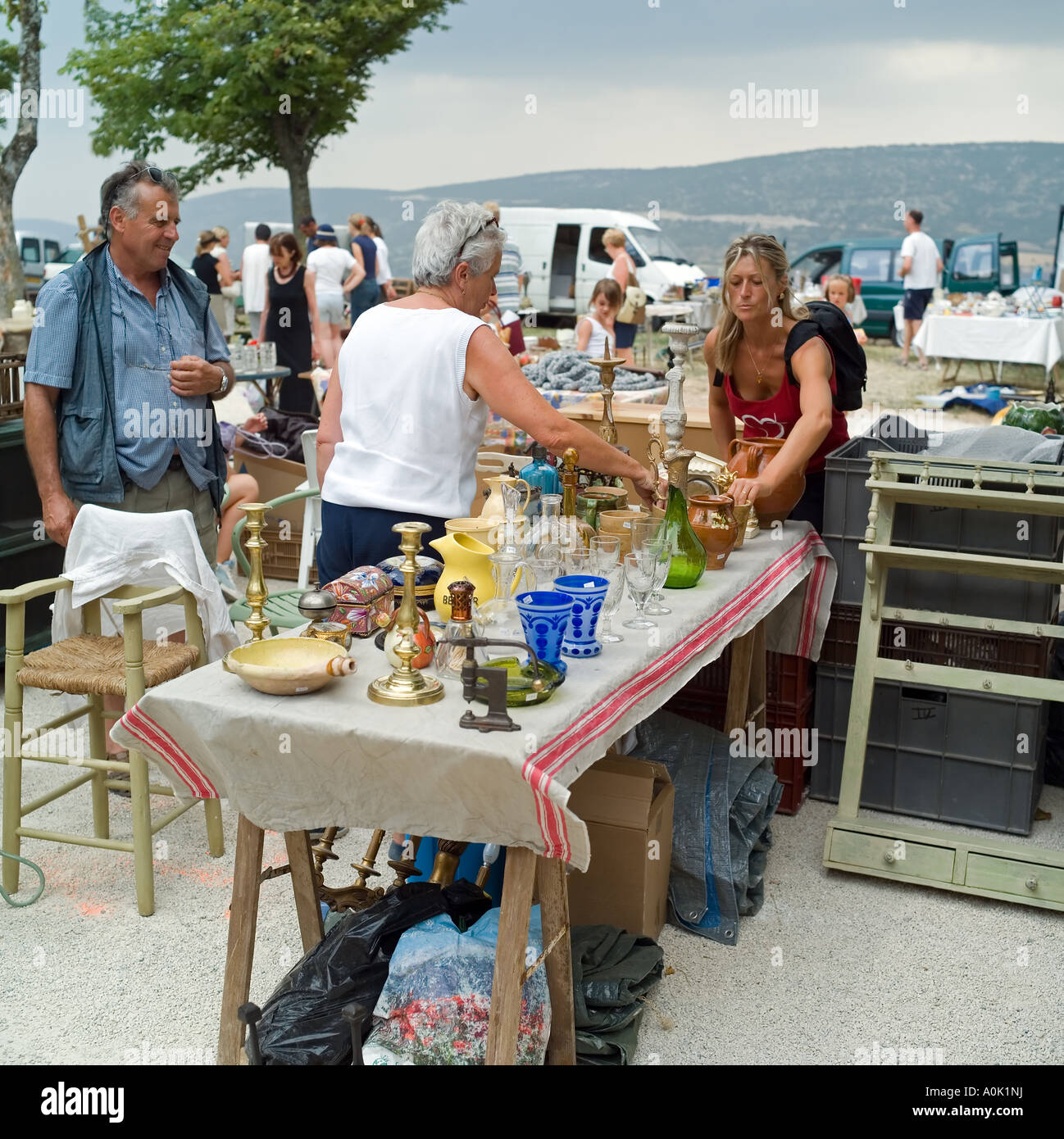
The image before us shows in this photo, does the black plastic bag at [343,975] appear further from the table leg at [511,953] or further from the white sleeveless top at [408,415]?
the white sleeveless top at [408,415]

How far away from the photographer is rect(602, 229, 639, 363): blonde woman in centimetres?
978

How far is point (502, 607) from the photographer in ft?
7.87

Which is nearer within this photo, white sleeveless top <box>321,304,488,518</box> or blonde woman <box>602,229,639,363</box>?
white sleeveless top <box>321,304,488,518</box>

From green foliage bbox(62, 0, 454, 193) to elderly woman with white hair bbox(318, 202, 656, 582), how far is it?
2033 centimetres

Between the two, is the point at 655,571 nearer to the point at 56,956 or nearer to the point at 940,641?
the point at 940,641

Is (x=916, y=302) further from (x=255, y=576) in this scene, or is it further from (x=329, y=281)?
Answer: (x=255, y=576)

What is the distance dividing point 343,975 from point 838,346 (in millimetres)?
2270

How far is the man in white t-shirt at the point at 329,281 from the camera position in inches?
368

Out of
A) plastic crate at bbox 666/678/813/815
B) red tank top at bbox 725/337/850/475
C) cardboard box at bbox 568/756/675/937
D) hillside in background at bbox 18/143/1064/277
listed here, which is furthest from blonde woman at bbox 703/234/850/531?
hillside in background at bbox 18/143/1064/277

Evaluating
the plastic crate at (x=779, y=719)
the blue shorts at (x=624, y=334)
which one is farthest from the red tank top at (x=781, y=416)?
the blue shorts at (x=624, y=334)

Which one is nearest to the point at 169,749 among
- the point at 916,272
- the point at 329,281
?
the point at 329,281

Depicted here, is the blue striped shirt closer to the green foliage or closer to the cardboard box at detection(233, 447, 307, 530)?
the cardboard box at detection(233, 447, 307, 530)

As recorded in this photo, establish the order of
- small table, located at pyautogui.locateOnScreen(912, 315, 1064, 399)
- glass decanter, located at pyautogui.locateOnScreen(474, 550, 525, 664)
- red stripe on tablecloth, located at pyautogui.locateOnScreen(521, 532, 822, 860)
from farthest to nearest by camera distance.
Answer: small table, located at pyautogui.locateOnScreen(912, 315, 1064, 399)
glass decanter, located at pyautogui.locateOnScreen(474, 550, 525, 664)
red stripe on tablecloth, located at pyautogui.locateOnScreen(521, 532, 822, 860)

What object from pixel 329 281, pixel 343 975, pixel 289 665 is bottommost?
pixel 343 975
